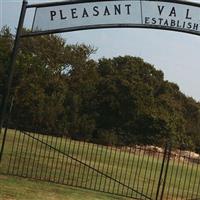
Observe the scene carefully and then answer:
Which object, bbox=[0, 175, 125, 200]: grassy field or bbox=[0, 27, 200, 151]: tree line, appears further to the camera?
bbox=[0, 27, 200, 151]: tree line

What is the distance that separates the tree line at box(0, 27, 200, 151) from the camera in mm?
57812

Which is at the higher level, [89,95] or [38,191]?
[89,95]

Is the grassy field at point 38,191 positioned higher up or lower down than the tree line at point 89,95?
lower down

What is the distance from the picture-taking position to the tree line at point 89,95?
190ft

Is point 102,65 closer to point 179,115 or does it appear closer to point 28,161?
point 179,115

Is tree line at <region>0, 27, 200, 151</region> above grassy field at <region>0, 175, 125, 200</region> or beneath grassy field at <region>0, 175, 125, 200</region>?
above

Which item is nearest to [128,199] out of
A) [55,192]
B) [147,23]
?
[55,192]

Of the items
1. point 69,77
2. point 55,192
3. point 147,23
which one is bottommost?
point 55,192

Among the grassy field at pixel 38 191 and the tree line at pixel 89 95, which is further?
the tree line at pixel 89 95

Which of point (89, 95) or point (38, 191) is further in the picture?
point (89, 95)

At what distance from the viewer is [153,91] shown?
237 ft

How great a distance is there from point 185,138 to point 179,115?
12.5 ft

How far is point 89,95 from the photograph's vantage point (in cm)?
6556

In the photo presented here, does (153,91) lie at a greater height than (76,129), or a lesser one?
greater
